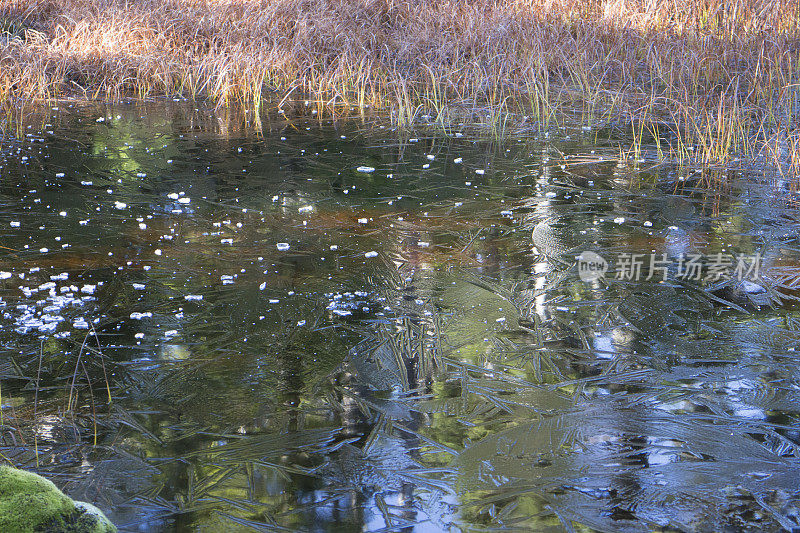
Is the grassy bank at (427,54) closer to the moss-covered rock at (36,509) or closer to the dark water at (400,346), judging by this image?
the dark water at (400,346)

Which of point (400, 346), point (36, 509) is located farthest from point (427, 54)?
point (36, 509)

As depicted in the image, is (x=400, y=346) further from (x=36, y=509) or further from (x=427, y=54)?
(x=427, y=54)

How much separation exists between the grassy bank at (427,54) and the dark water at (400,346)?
2462mm

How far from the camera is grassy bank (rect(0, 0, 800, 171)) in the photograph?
9328 mm

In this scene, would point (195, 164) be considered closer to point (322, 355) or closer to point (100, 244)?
point (100, 244)

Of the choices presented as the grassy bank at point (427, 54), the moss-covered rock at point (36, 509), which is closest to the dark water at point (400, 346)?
the moss-covered rock at point (36, 509)

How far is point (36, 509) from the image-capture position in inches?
85.8

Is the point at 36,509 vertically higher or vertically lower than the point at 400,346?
higher

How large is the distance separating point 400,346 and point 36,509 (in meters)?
2.30

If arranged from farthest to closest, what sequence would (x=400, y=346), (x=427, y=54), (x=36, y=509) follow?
(x=427, y=54) < (x=400, y=346) < (x=36, y=509)

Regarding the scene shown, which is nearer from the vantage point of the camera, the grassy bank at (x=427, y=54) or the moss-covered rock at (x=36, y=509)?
the moss-covered rock at (x=36, y=509)

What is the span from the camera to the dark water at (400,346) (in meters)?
3.06

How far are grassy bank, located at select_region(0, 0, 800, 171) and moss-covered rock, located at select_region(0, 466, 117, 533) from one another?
7.19m

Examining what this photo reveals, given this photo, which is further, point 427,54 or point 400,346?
point 427,54
